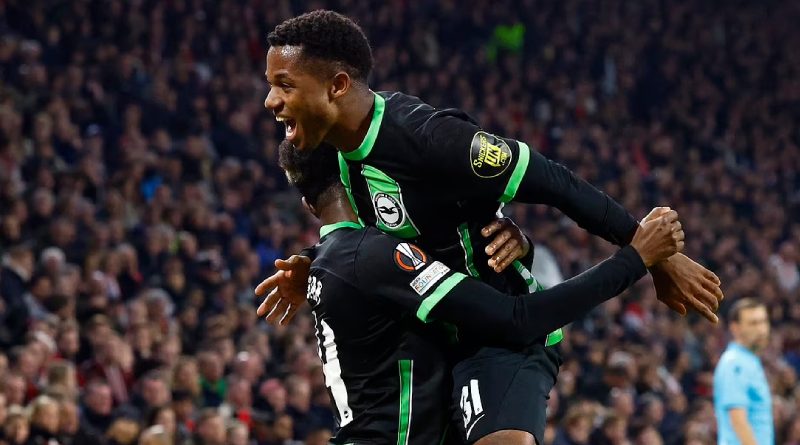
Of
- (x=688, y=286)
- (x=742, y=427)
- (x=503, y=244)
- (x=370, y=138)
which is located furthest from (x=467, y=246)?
(x=742, y=427)

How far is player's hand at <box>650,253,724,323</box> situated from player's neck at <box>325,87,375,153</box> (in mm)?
996

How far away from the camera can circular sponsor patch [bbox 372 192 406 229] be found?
12.1 ft

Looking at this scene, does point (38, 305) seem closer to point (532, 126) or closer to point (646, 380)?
point (646, 380)

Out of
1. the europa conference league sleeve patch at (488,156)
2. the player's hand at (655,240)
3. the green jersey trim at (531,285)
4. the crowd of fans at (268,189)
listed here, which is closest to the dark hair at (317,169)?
the europa conference league sleeve patch at (488,156)

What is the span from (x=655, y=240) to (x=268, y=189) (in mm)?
8331

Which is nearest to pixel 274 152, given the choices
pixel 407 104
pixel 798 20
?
pixel 407 104

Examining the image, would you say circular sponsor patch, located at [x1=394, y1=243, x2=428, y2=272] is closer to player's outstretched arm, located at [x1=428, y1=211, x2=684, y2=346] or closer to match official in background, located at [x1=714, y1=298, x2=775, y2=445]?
player's outstretched arm, located at [x1=428, y1=211, x2=684, y2=346]

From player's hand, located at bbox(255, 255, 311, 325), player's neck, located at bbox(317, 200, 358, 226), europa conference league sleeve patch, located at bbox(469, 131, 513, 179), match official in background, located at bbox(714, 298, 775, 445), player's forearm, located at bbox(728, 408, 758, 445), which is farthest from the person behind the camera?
match official in background, located at bbox(714, 298, 775, 445)

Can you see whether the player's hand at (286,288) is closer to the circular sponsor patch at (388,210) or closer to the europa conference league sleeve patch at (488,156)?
the circular sponsor patch at (388,210)

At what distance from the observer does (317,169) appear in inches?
150

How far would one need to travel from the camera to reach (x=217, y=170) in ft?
37.3

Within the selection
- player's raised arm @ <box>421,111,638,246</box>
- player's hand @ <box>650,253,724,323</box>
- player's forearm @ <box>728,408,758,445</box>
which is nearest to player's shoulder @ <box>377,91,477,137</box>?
player's raised arm @ <box>421,111,638,246</box>

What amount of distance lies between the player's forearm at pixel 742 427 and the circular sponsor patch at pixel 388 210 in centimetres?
360

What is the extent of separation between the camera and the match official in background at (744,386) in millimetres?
6754
